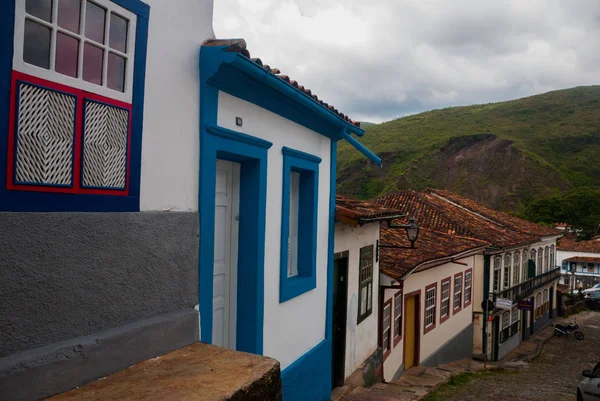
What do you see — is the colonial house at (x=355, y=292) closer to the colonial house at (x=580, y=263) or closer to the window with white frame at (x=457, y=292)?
the window with white frame at (x=457, y=292)

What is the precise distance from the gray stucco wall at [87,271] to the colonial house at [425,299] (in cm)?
690

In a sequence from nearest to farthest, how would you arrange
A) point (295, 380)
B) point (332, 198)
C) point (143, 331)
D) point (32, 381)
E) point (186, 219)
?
point (32, 381) < point (143, 331) < point (186, 219) < point (295, 380) < point (332, 198)

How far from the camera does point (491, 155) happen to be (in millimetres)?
85375

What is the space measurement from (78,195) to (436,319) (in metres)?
13.4

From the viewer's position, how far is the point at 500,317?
802 inches

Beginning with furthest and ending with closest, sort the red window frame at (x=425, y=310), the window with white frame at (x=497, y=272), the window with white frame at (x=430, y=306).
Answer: the window with white frame at (x=497, y=272), the window with white frame at (x=430, y=306), the red window frame at (x=425, y=310)

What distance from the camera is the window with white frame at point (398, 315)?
11.7 m

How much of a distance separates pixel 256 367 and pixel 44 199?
1.58 meters

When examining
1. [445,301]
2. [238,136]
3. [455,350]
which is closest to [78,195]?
[238,136]

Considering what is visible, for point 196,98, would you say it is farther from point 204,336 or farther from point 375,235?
point 375,235

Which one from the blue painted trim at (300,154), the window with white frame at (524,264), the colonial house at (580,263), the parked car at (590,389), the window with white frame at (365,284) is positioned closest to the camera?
the blue painted trim at (300,154)

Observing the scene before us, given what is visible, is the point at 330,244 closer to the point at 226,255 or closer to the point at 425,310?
the point at 226,255

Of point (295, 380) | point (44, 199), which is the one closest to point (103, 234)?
point (44, 199)

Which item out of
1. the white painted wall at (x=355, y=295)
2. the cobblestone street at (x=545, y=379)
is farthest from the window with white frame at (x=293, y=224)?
the cobblestone street at (x=545, y=379)
